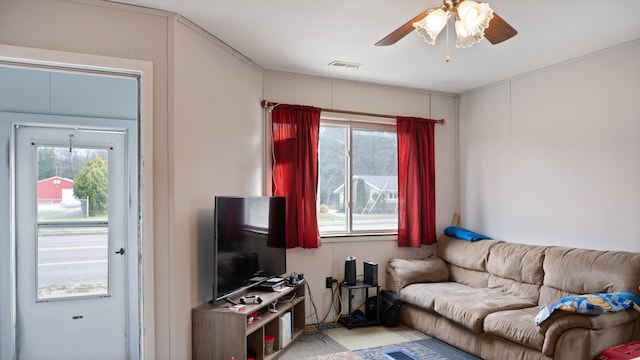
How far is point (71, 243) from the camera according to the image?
3.63 m

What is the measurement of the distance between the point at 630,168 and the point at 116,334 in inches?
181

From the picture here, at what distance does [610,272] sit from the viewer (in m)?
3.17

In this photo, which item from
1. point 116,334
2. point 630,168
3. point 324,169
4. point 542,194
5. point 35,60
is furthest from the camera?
point 324,169

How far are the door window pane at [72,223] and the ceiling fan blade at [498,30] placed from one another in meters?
3.29

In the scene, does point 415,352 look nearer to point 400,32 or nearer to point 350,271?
point 350,271

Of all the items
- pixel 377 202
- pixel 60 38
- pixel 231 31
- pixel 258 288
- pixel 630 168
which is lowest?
pixel 258 288

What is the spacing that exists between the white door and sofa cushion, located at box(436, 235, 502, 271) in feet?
11.1

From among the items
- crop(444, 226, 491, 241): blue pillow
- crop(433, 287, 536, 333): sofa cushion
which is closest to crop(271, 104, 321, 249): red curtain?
crop(433, 287, 536, 333): sofa cushion

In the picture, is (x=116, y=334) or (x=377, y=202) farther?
(x=377, y=202)

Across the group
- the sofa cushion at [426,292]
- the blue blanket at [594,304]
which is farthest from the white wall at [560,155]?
the sofa cushion at [426,292]

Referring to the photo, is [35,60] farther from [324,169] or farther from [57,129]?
[324,169]

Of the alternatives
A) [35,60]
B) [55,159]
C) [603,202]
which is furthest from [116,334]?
[603,202]

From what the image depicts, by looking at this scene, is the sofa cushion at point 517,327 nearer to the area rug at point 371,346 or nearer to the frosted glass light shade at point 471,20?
the area rug at point 371,346

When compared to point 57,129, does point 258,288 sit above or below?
below
